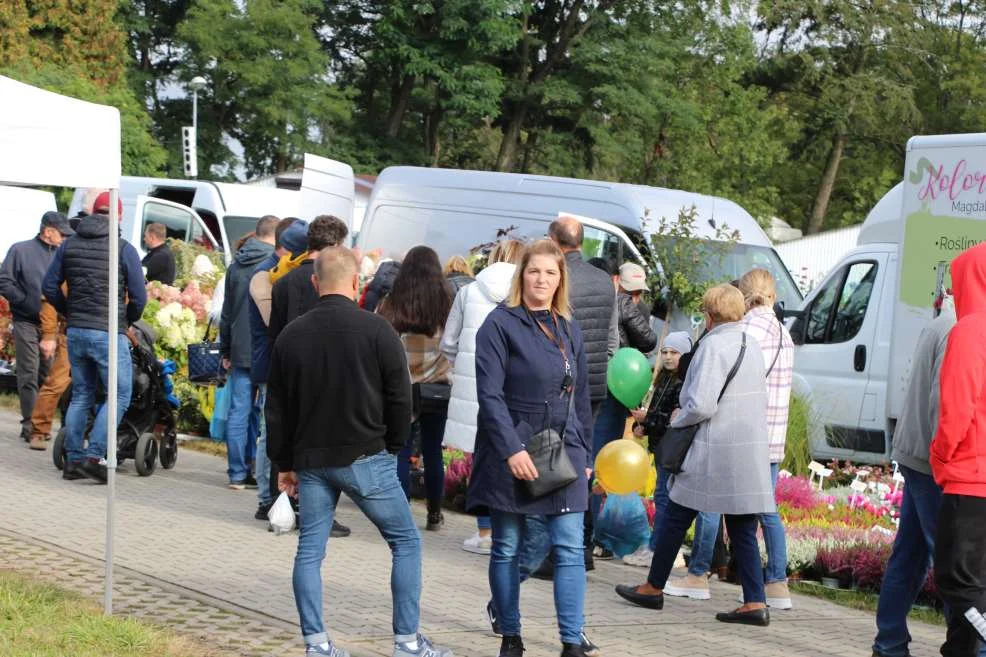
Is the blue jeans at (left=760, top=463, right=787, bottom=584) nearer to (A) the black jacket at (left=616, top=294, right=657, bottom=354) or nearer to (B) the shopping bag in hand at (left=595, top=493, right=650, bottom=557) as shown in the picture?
(B) the shopping bag in hand at (left=595, top=493, right=650, bottom=557)

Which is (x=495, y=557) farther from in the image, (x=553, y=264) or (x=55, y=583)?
(x=55, y=583)

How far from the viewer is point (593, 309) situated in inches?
322

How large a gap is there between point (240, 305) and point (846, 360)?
550 centimetres

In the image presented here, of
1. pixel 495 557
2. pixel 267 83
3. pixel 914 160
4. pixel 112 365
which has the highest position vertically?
pixel 267 83

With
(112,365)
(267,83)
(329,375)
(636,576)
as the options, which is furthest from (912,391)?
(267,83)

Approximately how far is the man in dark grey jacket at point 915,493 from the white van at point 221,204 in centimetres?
1421

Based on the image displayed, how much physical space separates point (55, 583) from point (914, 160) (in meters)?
7.26

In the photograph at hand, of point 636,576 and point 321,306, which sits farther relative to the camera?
point 636,576

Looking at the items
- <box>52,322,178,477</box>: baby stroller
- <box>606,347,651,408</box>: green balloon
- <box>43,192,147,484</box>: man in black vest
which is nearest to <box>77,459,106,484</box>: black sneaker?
<box>43,192,147,484</box>: man in black vest

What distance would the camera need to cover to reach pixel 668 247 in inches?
574

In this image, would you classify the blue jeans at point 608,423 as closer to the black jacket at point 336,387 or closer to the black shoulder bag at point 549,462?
the black shoulder bag at point 549,462

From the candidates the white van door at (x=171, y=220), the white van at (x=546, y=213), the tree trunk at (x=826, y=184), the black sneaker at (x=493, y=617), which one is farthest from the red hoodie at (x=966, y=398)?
the tree trunk at (x=826, y=184)

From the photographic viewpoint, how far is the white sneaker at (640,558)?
29.3ft

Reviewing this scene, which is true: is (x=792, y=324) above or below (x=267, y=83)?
below
